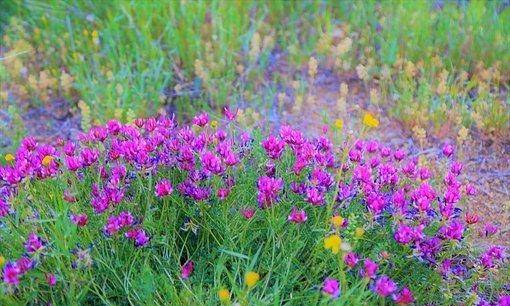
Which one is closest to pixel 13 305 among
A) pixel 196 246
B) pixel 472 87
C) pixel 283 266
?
pixel 196 246

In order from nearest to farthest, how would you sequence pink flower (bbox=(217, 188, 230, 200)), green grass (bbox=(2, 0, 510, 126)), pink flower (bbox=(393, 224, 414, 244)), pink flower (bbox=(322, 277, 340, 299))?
pink flower (bbox=(322, 277, 340, 299)) → pink flower (bbox=(393, 224, 414, 244)) → pink flower (bbox=(217, 188, 230, 200)) → green grass (bbox=(2, 0, 510, 126))

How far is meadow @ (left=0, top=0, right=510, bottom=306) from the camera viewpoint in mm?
2258

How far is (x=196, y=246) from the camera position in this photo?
8.42 feet

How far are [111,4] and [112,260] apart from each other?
2426 mm

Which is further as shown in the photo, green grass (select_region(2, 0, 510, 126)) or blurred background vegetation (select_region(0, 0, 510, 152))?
green grass (select_region(2, 0, 510, 126))

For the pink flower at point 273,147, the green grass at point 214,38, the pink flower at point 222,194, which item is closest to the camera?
the pink flower at point 222,194

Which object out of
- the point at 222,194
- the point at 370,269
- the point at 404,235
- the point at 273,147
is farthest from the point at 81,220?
the point at 404,235

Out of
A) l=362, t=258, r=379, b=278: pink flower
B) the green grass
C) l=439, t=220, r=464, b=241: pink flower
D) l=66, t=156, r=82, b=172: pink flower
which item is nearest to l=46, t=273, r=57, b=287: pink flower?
l=66, t=156, r=82, b=172: pink flower

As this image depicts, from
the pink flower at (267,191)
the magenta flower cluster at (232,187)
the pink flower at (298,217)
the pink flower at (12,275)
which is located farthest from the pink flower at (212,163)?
the pink flower at (12,275)

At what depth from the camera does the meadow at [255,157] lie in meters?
2.26

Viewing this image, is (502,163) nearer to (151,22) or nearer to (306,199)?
(306,199)

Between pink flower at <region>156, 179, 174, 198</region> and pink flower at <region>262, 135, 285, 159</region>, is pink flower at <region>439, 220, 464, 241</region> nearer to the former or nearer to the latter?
pink flower at <region>262, 135, 285, 159</region>

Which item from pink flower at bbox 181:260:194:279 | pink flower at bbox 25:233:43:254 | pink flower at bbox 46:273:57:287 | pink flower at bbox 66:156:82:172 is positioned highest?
pink flower at bbox 66:156:82:172

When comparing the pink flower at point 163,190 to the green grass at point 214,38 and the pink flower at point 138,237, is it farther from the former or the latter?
the green grass at point 214,38
